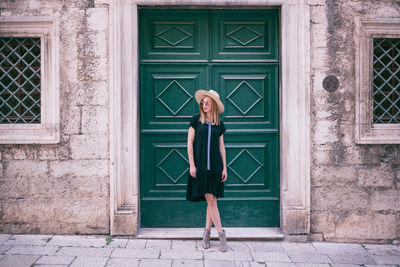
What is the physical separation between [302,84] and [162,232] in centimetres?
271

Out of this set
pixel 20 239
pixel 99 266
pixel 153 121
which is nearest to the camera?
pixel 99 266

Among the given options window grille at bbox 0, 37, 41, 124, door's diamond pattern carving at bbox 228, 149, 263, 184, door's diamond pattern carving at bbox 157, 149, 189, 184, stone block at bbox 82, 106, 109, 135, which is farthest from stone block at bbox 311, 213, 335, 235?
window grille at bbox 0, 37, 41, 124

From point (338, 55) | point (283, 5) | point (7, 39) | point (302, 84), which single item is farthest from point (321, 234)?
point (7, 39)

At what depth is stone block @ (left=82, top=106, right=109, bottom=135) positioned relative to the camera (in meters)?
5.02

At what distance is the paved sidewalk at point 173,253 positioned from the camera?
13.8ft

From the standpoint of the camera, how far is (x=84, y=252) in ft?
14.7

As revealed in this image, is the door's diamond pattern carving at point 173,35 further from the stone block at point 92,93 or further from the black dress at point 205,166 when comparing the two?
the black dress at point 205,166

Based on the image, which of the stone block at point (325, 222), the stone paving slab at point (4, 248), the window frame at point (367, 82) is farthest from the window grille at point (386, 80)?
the stone paving slab at point (4, 248)

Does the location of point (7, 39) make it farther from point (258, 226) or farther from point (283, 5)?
point (258, 226)

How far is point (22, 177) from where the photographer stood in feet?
16.5

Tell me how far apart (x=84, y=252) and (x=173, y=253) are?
105 centimetres

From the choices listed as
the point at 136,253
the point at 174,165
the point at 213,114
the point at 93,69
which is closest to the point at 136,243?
the point at 136,253

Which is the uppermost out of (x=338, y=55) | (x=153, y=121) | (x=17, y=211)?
(x=338, y=55)

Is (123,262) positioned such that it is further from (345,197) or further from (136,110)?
(345,197)
